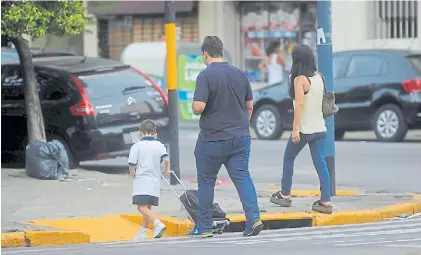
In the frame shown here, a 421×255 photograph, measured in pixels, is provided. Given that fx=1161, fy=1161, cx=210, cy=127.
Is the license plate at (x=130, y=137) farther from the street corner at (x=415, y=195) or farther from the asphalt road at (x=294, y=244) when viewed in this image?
the asphalt road at (x=294, y=244)

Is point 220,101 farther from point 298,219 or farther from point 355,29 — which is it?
point 355,29

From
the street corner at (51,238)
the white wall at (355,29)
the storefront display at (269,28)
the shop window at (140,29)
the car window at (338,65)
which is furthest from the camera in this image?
the shop window at (140,29)

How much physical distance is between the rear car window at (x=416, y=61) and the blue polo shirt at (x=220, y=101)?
10.7 metres

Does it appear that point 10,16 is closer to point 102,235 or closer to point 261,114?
point 102,235

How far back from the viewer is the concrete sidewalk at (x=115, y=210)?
11156 mm

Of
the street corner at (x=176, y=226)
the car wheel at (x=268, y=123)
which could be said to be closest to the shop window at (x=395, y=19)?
the car wheel at (x=268, y=123)

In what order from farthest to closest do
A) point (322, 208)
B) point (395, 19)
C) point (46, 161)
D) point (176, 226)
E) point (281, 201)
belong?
point (395, 19) < point (46, 161) < point (281, 201) < point (322, 208) < point (176, 226)

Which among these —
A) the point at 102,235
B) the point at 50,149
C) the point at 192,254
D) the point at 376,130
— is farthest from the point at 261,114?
the point at 192,254

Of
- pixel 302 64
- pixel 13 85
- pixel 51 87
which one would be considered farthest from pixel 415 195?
pixel 13 85

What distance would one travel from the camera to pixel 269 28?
30.2 m

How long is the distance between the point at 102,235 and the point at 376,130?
33.6 ft

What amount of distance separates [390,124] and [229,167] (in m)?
10.7

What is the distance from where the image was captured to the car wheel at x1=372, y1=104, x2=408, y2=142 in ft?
66.8

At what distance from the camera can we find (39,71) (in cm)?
1652
